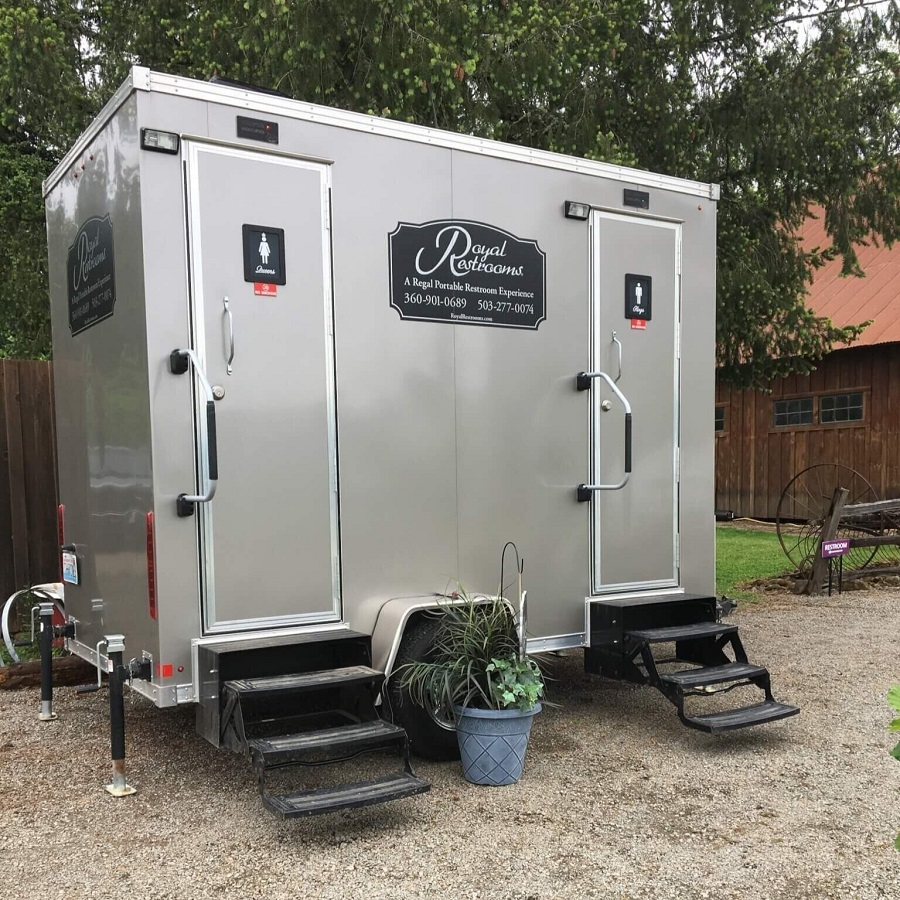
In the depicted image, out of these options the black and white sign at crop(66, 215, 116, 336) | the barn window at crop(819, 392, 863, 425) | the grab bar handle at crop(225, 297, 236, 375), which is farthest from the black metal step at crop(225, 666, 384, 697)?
the barn window at crop(819, 392, 863, 425)

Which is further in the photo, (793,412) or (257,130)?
(793,412)

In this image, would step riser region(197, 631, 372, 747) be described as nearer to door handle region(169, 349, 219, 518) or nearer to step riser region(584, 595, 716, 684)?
Result: door handle region(169, 349, 219, 518)

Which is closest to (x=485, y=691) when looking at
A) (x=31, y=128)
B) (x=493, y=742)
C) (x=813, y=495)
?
(x=493, y=742)

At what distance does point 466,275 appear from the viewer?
4.51m

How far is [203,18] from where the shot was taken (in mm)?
7066

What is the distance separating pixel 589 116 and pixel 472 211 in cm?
406

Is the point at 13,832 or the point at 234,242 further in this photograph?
the point at 234,242

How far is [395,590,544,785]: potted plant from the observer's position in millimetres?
3953

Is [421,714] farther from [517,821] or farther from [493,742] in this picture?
[517,821]

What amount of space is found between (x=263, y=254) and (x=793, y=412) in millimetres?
14884

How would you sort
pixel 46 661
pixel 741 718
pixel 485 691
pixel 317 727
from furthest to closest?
pixel 46 661 < pixel 741 718 < pixel 317 727 < pixel 485 691

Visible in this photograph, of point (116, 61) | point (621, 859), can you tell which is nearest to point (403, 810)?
point (621, 859)

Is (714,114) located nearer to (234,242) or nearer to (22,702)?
(234,242)

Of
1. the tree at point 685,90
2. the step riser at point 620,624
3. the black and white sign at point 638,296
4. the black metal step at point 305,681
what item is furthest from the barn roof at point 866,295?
the black metal step at point 305,681
